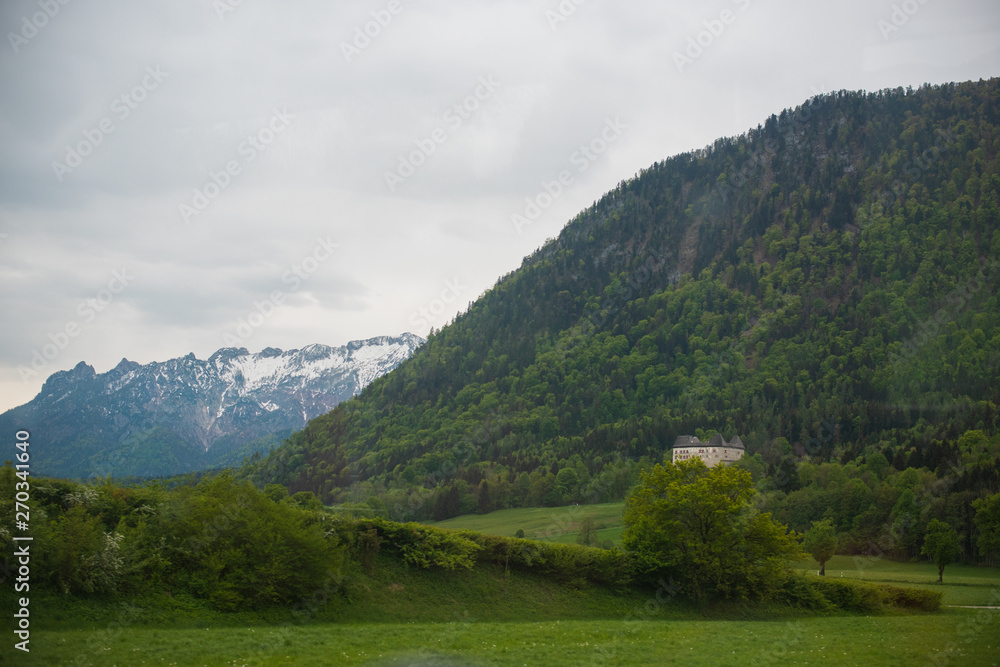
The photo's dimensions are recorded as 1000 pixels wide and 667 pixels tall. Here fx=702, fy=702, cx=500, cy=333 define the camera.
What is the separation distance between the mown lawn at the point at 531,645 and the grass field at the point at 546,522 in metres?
76.1

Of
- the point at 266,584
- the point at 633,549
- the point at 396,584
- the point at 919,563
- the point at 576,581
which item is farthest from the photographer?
the point at 919,563

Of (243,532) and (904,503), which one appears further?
(904,503)

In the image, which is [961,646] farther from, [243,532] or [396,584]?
[243,532]

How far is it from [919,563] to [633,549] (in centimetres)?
6373

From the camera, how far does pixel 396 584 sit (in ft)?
158

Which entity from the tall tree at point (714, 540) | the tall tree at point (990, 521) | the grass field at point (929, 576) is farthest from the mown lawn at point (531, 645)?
the tall tree at point (990, 521)

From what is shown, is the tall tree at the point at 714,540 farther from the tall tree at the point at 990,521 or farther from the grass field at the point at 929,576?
the tall tree at the point at 990,521

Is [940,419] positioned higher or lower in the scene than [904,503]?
higher

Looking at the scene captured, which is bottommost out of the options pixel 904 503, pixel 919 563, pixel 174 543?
pixel 919 563

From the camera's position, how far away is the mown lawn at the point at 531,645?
1138 inches

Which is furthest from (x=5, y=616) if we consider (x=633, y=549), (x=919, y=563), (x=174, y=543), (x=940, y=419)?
(x=940, y=419)

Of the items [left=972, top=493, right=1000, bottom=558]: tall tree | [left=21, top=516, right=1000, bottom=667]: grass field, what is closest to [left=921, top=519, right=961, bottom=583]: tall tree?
[left=972, top=493, right=1000, bottom=558]: tall tree

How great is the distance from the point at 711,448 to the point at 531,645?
541ft

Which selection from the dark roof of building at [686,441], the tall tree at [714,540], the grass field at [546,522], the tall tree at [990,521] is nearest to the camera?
the tall tree at [714,540]
